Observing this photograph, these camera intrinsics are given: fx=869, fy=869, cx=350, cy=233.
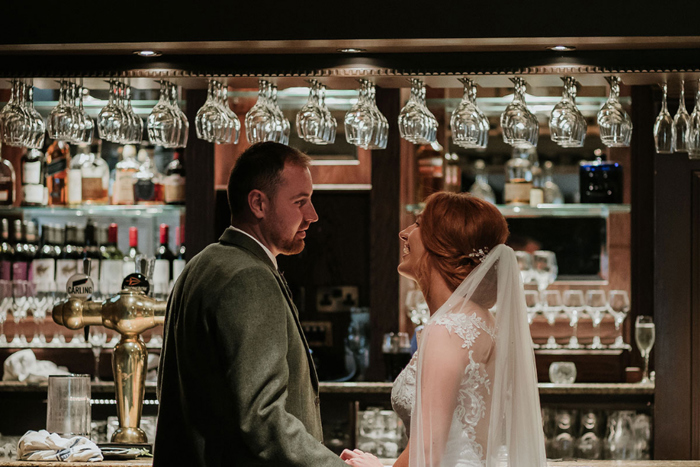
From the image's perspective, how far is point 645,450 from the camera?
165 inches

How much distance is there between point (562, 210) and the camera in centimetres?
480

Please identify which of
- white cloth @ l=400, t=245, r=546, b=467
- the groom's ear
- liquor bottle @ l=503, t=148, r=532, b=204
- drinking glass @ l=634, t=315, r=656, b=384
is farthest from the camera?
liquor bottle @ l=503, t=148, r=532, b=204

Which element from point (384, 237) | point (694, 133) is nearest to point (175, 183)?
point (384, 237)

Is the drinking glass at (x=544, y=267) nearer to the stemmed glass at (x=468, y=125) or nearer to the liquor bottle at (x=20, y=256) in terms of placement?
the stemmed glass at (x=468, y=125)

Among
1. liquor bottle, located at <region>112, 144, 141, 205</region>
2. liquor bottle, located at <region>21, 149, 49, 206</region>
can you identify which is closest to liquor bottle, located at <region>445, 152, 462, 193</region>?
liquor bottle, located at <region>112, 144, 141, 205</region>

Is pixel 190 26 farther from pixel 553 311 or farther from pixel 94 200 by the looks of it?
pixel 553 311

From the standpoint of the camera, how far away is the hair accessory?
249cm

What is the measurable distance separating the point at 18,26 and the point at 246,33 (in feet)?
2.42

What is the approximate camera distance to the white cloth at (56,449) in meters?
2.77

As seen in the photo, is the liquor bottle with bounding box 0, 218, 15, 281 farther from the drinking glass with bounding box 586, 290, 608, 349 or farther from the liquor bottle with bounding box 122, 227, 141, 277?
the drinking glass with bounding box 586, 290, 608, 349

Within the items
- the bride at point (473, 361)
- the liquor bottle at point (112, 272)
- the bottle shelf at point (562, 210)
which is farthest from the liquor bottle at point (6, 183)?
the bride at point (473, 361)

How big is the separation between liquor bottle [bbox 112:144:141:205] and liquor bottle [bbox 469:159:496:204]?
1905 millimetres

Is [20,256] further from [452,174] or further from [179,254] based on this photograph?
[452,174]

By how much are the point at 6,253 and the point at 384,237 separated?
2195 millimetres
